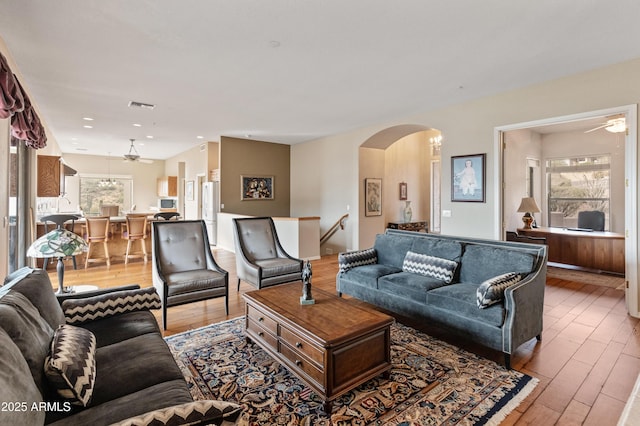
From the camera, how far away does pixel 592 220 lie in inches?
240

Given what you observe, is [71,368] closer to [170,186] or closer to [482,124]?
[482,124]

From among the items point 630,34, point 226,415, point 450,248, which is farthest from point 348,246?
point 226,415

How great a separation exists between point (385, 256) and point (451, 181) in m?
2.13

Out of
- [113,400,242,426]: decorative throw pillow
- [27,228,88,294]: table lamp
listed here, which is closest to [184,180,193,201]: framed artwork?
[27,228,88,294]: table lamp

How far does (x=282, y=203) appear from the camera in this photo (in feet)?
31.0

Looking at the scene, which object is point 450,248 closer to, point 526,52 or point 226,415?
point 526,52

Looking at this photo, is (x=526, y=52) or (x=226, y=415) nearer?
(x=226, y=415)

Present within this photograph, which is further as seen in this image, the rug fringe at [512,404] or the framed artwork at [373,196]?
the framed artwork at [373,196]

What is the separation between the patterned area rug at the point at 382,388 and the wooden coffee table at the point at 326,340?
136 millimetres

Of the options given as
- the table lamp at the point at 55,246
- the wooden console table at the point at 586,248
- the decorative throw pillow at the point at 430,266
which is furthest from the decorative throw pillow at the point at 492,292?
the wooden console table at the point at 586,248

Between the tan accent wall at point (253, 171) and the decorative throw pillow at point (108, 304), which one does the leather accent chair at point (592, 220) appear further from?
the decorative throw pillow at point (108, 304)

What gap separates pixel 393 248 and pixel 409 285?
2.91 feet

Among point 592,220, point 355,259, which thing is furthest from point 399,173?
point 355,259

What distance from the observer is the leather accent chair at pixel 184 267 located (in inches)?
130
